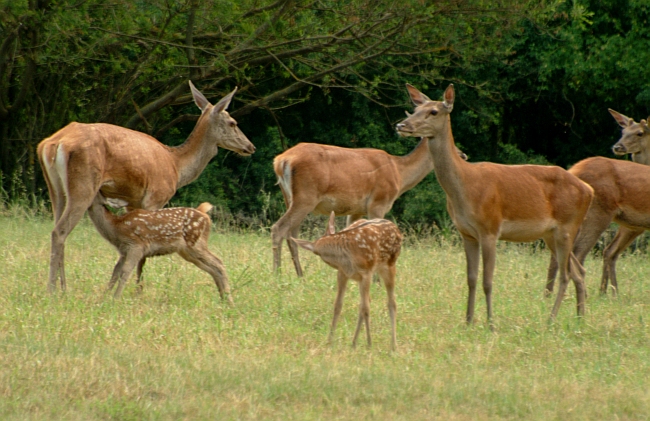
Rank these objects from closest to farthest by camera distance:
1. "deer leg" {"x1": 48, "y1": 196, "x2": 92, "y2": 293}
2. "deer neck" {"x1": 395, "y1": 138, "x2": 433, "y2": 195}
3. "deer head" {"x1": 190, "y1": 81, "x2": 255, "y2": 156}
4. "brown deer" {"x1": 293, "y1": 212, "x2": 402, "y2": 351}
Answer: "brown deer" {"x1": 293, "y1": 212, "x2": 402, "y2": 351} < "deer leg" {"x1": 48, "y1": 196, "x2": 92, "y2": 293} < "deer head" {"x1": 190, "y1": 81, "x2": 255, "y2": 156} < "deer neck" {"x1": 395, "y1": 138, "x2": 433, "y2": 195}

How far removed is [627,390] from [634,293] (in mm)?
4298

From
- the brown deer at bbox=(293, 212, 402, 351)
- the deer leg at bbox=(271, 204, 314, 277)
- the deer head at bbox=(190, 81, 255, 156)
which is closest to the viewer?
the brown deer at bbox=(293, 212, 402, 351)

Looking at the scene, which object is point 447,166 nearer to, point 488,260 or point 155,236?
point 488,260

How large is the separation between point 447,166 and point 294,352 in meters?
2.39

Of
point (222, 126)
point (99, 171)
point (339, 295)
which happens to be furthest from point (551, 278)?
point (99, 171)

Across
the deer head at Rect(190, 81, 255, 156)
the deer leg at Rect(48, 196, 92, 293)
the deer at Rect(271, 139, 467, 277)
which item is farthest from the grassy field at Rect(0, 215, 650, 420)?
the deer head at Rect(190, 81, 255, 156)

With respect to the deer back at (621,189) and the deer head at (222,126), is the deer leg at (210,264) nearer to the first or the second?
the deer head at (222,126)

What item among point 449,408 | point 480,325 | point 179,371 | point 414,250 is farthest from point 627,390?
point 414,250

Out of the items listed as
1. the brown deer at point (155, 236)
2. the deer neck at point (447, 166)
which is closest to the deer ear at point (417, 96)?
the deer neck at point (447, 166)

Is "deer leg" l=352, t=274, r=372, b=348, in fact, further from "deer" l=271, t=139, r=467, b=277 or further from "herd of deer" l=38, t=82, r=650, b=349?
"deer" l=271, t=139, r=467, b=277

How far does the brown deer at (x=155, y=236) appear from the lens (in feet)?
28.0

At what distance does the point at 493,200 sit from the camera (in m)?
8.52

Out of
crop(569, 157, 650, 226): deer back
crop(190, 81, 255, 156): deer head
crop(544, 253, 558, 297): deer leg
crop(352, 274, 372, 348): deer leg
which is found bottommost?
crop(544, 253, 558, 297): deer leg

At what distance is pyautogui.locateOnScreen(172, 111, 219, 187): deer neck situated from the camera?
10.4 metres
